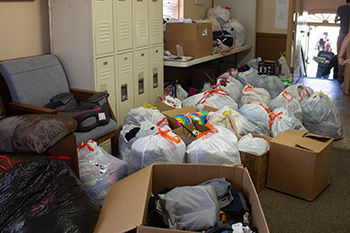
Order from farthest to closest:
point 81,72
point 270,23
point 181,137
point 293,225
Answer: point 270,23 < point 81,72 < point 181,137 < point 293,225

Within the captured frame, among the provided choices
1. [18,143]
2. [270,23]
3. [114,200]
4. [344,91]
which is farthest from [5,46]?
[344,91]

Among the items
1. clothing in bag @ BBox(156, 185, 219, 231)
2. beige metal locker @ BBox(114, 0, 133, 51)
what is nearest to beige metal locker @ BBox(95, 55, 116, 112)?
beige metal locker @ BBox(114, 0, 133, 51)

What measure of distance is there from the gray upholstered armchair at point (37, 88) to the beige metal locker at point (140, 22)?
32.9 inches

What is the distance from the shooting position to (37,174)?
64.0 inches

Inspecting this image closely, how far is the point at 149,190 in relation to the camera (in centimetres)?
173

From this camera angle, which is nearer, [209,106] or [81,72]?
[81,72]

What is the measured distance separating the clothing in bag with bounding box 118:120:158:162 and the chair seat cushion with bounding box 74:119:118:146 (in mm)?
116

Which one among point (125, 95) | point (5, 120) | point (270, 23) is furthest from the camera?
point (270, 23)

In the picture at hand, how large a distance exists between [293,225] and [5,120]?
1966mm

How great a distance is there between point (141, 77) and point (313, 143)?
1.79 metres

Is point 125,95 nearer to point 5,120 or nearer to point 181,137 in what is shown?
point 181,137

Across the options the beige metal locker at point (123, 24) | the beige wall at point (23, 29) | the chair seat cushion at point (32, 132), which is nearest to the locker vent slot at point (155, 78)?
the beige metal locker at point (123, 24)

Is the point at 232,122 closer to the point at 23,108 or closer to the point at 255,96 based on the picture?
the point at 255,96

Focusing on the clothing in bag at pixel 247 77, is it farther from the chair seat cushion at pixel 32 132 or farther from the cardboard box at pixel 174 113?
the chair seat cushion at pixel 32 132
